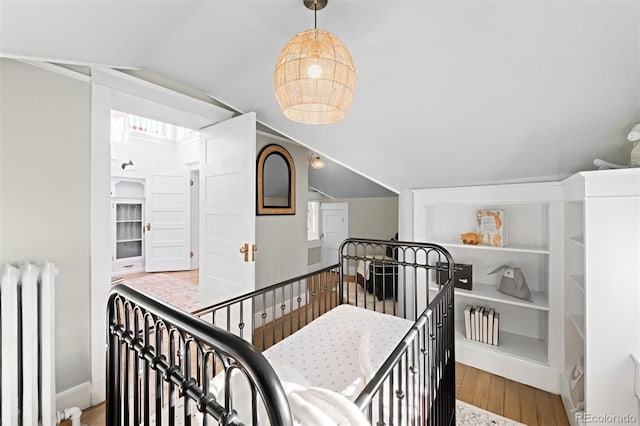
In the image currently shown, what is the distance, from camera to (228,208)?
7.89 feet

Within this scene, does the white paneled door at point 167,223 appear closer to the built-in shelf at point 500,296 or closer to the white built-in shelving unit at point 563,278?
the white built-in shelving unit at point 563,278

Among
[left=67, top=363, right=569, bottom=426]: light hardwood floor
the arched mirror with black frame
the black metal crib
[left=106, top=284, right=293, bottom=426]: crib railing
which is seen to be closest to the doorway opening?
the arched mirror with black frame

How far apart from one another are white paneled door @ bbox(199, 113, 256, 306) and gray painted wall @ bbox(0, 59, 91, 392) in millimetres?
927

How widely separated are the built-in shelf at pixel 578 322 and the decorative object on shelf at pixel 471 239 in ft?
2.60

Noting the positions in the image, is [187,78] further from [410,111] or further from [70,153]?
[410,111]

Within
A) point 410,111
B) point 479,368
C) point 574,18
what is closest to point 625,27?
point 574,18

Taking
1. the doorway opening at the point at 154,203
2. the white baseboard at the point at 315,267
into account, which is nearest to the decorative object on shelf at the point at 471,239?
the white baseboard at the point at 315,267

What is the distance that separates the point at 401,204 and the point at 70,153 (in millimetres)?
2644

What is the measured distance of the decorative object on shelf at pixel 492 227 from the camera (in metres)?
2.33

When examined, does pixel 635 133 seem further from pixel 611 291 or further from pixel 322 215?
pixel 322 215

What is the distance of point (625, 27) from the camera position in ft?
3.72

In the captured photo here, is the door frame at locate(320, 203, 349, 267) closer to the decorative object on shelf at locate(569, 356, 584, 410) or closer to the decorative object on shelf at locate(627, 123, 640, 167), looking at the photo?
the decorative object on shelf at locate(569, 356, 584, 410)

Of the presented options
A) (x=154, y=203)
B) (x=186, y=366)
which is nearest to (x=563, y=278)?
(x=186, y=366)

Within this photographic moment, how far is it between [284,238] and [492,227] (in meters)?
2.15
